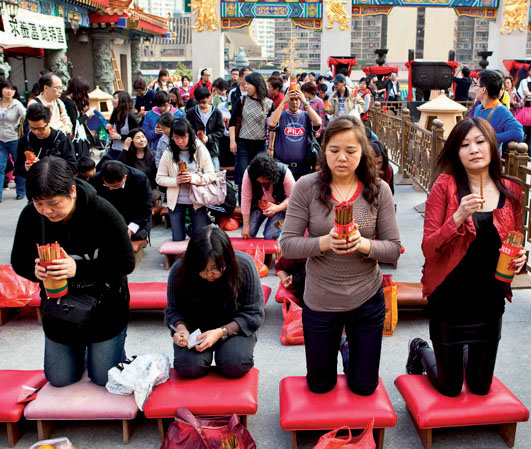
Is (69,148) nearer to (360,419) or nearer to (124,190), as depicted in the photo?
(124,190)

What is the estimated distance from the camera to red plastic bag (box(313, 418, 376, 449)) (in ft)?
9.09

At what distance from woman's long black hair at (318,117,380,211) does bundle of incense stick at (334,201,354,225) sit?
0.98ft

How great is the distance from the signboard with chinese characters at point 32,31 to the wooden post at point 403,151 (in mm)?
7098

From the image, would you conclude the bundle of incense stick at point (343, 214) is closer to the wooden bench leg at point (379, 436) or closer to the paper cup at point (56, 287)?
the wooden bench leg at point (379, 436)

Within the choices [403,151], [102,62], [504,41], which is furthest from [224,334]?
[504,41]

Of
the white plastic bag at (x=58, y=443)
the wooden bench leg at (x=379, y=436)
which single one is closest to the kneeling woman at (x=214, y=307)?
the white plastic bag at (x=58, y=443)

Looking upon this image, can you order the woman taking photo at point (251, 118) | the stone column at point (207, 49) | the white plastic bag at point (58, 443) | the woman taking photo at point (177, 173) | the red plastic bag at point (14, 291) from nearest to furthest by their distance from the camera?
1. the white plastic bag at point (58, 443)
2. the red plastic bag at point (14, 291)
3. the woman taking photo at point (177, 173)
4. the woman taking photo at point (251, 118)
5. the stone column at point (207, 49)

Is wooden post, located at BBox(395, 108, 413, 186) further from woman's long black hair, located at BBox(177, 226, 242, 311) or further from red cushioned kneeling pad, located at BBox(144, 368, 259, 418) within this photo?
red cushioned kneeling pad, located at BBox(144, 368, 259, 418)

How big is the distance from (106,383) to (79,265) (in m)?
0.70

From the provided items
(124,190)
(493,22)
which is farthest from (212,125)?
(493,22)

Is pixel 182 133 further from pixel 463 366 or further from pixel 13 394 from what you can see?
pixel 463 366

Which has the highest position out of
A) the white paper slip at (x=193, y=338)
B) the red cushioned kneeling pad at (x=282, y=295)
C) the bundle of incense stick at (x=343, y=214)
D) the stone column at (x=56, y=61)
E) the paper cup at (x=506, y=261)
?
the stone column at (x=56, y=61)

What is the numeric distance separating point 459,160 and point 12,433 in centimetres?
271

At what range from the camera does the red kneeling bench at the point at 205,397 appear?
2990 millimetres
